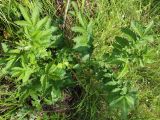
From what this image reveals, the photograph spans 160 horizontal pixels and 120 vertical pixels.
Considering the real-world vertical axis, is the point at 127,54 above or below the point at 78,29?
below

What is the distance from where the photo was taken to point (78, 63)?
2000mm

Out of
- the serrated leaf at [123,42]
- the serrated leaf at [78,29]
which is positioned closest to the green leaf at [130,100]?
the serrated leaf at [123,42]

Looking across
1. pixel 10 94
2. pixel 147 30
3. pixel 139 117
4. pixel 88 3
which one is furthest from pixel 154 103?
pixel 10 94

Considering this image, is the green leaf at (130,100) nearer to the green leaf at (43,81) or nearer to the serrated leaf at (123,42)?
the serrated leaf at (123,42)

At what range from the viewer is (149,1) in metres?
2.31

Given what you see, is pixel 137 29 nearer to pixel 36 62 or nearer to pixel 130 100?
pixel 130 100

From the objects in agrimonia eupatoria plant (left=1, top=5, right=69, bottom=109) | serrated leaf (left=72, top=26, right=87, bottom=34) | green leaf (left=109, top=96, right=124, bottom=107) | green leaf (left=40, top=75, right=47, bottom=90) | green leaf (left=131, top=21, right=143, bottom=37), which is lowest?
green leaf (left=109, top=96, right=124, bottom=107)

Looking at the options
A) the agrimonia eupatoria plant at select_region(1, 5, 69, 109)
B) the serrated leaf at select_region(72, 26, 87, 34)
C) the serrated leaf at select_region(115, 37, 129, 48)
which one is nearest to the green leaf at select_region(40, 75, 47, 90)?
the agrimonia eupatoria plant at select_region(1, 5, 69, 109)

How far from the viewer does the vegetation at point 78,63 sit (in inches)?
68.8

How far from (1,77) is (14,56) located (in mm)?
366

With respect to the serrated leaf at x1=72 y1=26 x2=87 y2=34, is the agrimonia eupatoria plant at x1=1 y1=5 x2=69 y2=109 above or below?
below

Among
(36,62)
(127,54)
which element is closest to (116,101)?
(127,54)

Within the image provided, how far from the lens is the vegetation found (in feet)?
5.73

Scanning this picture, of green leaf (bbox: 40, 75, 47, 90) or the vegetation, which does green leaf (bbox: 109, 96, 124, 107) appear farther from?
green leaf (bbox: 40, 75, 47, 90)
